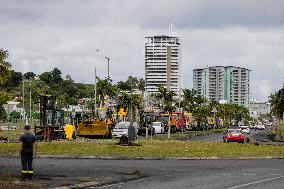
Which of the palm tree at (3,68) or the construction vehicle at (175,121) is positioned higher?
the palm tree at (3,68)

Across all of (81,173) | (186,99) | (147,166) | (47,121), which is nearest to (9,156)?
(147,166)

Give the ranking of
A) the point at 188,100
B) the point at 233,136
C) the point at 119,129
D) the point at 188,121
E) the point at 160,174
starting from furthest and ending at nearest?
the point at 188,100 < the point at 188,121 < the point at 233,136 < the point at 119,129 < the point at 160,174

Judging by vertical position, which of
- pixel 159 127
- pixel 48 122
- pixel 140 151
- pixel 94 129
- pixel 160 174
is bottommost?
pixel 160 174

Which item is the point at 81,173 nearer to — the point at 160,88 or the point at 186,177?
the point at 186,177

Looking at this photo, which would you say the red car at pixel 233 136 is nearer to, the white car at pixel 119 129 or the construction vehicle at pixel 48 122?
the white car at pixel 119 129

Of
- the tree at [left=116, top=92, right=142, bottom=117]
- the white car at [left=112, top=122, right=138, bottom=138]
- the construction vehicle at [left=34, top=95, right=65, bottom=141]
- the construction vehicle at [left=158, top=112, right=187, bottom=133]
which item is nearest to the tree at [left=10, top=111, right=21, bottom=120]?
the tree at [left=116, top=92, right=142, bottom=117]

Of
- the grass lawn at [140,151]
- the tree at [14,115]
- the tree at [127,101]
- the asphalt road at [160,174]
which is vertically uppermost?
the tree at [127,101]

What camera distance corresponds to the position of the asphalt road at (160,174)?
19.0 metres

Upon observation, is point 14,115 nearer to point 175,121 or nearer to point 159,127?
point 175,121

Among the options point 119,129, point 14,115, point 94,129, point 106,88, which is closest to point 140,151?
point 94,129

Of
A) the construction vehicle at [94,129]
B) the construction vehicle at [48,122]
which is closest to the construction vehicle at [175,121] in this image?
the construction vehicle at [94,129]

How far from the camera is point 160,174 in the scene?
76.0ft

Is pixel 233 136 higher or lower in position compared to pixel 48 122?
lower

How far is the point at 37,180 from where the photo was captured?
18812 mm
